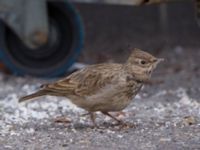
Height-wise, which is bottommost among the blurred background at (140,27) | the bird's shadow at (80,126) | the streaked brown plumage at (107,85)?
the bird's shadow at (80,126)

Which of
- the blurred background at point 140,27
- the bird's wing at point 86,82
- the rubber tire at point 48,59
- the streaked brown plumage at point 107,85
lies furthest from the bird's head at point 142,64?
the blurred background at point 140,27

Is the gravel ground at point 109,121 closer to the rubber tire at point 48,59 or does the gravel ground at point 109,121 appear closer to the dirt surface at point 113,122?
the dirt surface at point 113,122

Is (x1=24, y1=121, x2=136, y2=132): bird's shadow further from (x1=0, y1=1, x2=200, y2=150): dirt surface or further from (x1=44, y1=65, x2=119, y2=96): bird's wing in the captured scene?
(x1=44, y1=65, x2=119, y2=96): bird's wing

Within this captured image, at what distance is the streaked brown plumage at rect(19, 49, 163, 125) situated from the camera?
23.2 feet

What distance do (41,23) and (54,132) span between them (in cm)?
281

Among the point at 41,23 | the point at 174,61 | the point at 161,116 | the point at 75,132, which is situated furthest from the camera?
the point at 174,61

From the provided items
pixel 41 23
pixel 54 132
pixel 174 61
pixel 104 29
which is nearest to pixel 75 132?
pixel 54 132

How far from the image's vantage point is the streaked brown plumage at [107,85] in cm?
708

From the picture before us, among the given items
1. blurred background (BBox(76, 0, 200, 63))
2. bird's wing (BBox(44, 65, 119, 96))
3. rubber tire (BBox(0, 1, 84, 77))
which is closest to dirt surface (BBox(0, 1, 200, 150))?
rubber tire (BBox(0, 1, 84, 77))

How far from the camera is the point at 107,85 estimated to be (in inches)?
280

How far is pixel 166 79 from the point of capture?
9.84m

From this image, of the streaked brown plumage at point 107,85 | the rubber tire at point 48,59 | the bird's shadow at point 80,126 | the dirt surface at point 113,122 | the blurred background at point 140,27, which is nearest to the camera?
the dirt surface at point 113,122

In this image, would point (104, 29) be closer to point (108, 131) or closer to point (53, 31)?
point (53, 31)

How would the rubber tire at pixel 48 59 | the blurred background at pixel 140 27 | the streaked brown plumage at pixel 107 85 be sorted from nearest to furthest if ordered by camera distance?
the streaked brown plumage at pixel 107 85, the rubber tire at pixel 48 59, the blurred background at pixel 140 27
